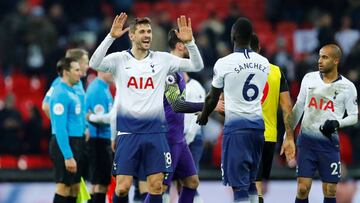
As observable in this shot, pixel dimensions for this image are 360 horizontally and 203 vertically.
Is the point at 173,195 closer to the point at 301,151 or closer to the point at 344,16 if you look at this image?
the point at 301,151

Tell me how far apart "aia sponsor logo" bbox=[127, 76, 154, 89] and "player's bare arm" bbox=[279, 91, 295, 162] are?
1991 millimetres

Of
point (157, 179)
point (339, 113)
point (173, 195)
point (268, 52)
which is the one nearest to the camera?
point (157, 179)

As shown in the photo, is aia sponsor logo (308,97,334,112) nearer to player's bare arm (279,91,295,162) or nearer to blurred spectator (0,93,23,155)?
player's bare arm (279,91,295,162)

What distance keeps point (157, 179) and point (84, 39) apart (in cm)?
1188

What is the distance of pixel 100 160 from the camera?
53.8 ft

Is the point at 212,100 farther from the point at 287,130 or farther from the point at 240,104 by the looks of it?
the point at 287,130

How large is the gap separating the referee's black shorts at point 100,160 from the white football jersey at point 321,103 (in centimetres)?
319

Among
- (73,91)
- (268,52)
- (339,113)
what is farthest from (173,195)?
(268,52)

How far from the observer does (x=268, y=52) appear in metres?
24.1

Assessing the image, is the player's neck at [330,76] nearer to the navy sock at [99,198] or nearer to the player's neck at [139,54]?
the player's neck at [139,54]

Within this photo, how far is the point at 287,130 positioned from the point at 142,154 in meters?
2.06

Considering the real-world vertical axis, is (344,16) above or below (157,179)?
above

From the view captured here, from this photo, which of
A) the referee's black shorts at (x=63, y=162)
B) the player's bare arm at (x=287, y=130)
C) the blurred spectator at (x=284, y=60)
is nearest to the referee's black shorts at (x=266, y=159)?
the player's bare arm at (x=287, y=130)

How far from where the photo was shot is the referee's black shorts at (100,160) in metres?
16.4
